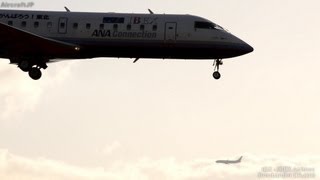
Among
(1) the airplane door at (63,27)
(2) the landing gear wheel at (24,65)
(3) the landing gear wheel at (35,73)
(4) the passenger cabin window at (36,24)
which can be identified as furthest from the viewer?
(3) the landing gear wheel at (35,73)

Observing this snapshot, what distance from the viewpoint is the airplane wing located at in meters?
49.6

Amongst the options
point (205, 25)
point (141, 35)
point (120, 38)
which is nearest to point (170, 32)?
point (141, 35)

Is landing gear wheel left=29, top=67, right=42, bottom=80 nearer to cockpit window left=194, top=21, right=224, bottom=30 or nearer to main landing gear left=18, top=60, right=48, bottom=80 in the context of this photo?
main landing gear left=18, top=60, right=48, bottom=80

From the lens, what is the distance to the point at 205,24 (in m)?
50.6

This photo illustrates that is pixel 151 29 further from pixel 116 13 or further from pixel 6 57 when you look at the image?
pixel 6 57

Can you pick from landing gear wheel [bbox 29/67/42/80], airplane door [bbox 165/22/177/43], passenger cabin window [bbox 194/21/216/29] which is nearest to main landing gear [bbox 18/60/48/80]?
Result: landing gear wheel [bbox 29/67/42/80]

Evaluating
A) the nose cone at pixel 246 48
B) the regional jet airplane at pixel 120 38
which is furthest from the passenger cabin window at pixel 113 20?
the nose cone at pixel 246 48

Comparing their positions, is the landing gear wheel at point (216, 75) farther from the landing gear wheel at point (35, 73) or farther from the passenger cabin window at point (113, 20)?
the landing gear wheel at point (35, 73)

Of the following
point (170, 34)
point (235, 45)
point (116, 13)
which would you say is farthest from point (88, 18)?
point (235, 45)

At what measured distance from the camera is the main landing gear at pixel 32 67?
51.1m

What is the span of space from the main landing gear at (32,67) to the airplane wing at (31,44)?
0.83m

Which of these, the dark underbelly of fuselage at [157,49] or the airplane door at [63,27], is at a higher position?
the airplane door at [63,27]

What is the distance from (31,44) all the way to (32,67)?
2.15 m

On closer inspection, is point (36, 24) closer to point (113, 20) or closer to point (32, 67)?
point (32, 67)
